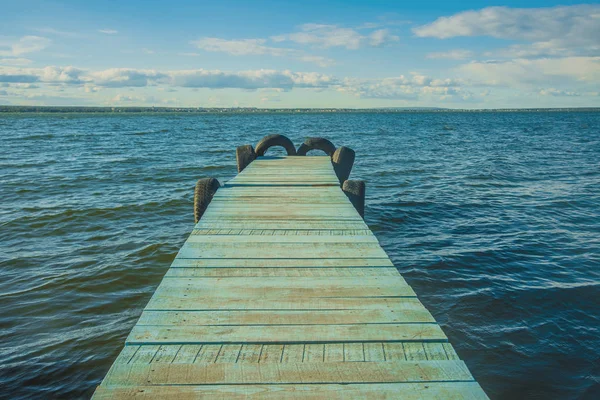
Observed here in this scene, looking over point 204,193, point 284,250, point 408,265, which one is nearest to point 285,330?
point 284,250

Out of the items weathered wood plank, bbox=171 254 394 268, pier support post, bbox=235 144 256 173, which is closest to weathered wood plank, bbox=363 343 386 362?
weathered wood plank, bbox=171 254 394 268

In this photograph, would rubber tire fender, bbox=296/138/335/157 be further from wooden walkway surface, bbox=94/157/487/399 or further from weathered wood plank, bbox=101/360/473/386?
weathered wood plank, bbox=101/360/473/386

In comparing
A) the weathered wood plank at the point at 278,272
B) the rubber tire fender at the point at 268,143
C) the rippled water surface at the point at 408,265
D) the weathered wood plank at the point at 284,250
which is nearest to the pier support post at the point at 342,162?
the rippled water surface at the point at 408,265

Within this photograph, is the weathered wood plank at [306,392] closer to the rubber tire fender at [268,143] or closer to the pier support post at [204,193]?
the pier support post at [204,193]

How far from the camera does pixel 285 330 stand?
2.95 meters

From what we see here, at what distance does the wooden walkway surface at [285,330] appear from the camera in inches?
93.9

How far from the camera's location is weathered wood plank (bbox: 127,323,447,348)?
282 cm

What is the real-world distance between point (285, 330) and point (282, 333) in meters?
0.05

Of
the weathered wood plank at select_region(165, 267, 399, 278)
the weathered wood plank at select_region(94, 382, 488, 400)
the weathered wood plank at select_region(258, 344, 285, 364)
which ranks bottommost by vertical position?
the weathered wood plank at select_region(94, 382, 488, 400)

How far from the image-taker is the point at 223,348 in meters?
2.73

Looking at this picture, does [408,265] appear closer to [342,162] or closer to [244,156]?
[342,162]

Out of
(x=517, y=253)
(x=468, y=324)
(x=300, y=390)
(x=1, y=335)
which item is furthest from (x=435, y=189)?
(x=300, y=390)

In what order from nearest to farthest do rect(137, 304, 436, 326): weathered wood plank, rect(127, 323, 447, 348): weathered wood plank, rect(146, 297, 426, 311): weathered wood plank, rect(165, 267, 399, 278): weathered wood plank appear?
rect(127, 323, 447, 348): weathered wood plank → rect(137, 304, 436, 326): weathered wood plank → rect(146, 297, 426, 311): weathered wood plank → rect(165, 267, 399, 278): weathered wood plank

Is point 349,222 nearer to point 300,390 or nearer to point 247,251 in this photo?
point 247,251
